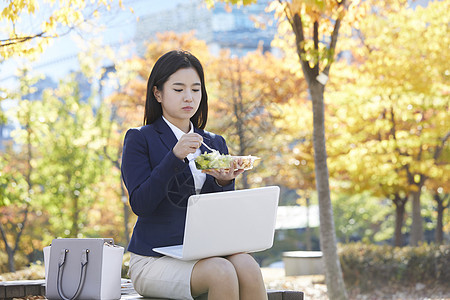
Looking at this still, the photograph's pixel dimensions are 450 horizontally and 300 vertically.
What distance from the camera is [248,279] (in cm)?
241

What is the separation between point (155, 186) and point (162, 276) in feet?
1.29

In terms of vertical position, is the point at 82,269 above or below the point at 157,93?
below

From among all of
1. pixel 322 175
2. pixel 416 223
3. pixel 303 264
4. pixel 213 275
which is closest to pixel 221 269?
pixel 213 275

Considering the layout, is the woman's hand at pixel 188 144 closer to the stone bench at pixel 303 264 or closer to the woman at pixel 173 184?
the woman at pixel 173 184

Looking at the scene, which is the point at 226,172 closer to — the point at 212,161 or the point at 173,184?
the point at 212,161

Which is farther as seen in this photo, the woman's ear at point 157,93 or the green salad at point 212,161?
the woman's ear at point 157,93

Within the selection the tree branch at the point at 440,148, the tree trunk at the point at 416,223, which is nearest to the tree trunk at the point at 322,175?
the tree branch at the point at 440,148

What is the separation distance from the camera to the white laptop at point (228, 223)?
224 cm

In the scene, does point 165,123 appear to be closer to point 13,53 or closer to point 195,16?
point 13,53

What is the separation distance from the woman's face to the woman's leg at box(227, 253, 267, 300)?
774mm

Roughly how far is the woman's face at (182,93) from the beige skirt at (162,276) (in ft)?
2.30

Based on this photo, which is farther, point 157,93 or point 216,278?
point 157,93

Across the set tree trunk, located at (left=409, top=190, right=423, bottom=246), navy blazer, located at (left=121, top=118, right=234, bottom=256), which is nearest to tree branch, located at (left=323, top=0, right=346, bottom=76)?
navy blazer, located at (left=121, top=118, right=234, bottom=256)

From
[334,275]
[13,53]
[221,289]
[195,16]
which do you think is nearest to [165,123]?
[221,289]
